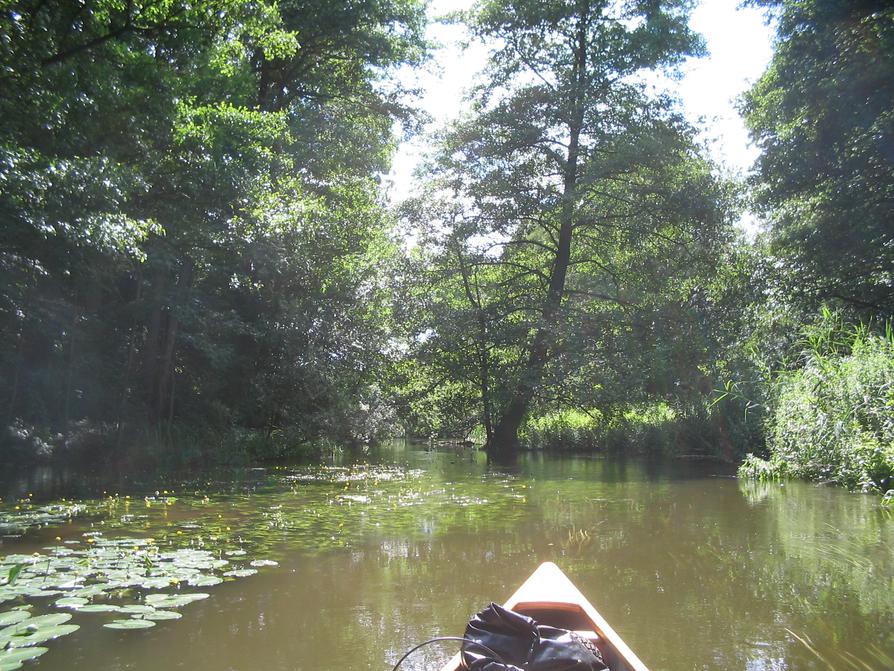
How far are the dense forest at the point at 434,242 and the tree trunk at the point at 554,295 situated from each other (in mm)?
76

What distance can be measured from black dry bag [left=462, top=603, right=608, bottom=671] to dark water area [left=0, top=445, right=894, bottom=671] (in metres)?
0.54

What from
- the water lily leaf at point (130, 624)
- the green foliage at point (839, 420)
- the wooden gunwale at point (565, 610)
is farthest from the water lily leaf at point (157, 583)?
the green foliage at point (839, 420)

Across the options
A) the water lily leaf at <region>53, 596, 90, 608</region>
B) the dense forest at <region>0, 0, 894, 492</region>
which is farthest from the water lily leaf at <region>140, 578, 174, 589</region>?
the dense forest at <region>0, 0, 894, 492</region>

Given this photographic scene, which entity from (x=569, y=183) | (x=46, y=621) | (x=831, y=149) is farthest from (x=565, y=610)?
(x=569, y=183)

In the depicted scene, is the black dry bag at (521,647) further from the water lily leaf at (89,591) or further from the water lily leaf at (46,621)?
the water lily leaf at (89,591)

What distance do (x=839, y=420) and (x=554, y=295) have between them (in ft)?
29.2

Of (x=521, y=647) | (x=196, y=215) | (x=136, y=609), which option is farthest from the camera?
(x=196, y=215)

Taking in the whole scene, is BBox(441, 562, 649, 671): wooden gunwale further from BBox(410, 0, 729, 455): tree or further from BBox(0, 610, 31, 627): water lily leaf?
BBox(410, 0, 729, 455): tree

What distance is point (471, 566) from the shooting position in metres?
5.01

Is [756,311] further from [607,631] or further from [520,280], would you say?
[607,631]

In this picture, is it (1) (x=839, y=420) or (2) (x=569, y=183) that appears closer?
(1) (x=839, y=420)

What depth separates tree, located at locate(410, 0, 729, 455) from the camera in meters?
16.2

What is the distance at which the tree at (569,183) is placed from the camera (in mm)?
16219

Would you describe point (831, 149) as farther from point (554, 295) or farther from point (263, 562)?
point (263, 562)
